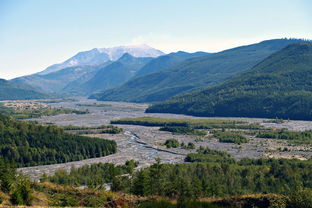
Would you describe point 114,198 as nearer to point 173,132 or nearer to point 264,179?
point 264,179

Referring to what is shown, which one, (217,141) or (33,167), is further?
(217,141)

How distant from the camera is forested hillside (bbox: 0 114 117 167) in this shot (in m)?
119

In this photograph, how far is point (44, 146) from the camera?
12862 cm

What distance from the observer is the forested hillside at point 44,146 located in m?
119

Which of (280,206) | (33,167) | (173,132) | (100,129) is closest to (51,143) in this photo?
(33,167)

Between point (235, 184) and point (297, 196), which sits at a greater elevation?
point (297, 196)

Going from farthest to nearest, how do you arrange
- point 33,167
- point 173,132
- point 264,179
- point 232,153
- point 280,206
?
point 173,132
point 232,153
point 33,167
point 264,179
point 280,206

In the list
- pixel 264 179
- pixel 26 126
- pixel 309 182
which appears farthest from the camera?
pixel 26 126

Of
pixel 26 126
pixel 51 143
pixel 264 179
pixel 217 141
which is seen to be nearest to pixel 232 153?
pixel 217 141

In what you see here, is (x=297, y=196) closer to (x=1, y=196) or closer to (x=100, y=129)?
(x=1, y=196)

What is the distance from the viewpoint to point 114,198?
5706cm

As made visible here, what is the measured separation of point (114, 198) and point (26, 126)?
4007 inches

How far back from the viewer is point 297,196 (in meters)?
46.8

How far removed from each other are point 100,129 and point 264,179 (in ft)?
375
